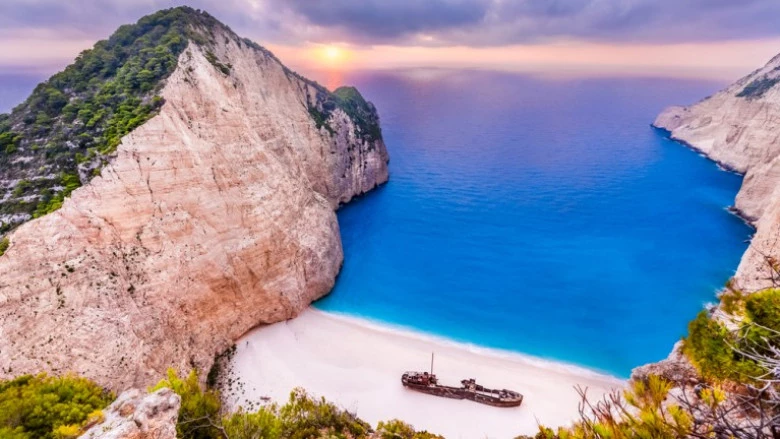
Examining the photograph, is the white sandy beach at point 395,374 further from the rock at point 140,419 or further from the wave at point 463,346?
the rock at point 140,419

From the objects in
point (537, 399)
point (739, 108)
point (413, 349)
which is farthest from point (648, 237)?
point (739, 108)

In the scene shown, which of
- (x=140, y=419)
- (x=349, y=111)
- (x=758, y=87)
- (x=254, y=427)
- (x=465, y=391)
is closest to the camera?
(x=140, y=419)

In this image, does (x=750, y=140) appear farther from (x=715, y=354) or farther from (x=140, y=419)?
(x=140, y=419)

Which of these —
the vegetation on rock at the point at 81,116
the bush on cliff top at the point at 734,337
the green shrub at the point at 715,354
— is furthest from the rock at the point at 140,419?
the green shrub at the point at 715,354

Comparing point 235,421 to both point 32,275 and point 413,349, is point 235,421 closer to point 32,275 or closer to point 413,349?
point 32,275

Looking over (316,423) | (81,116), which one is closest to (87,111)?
(81,116)

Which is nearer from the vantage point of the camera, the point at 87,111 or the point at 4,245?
the point at 4,245

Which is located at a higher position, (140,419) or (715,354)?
(715,354)

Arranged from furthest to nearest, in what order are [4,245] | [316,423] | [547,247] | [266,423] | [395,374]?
[547,247], [395,374], [4,245], [316,423], [266,423]
